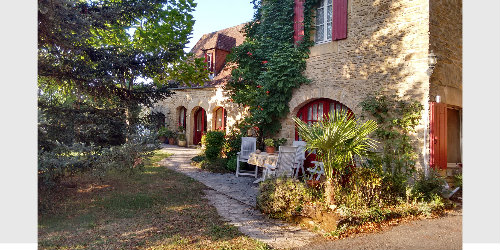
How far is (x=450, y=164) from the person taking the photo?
22.9 ft

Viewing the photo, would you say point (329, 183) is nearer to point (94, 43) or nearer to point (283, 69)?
point (283, 69)

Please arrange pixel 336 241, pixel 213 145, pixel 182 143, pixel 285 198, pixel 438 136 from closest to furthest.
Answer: pixel 336 241 → pixel 285 198 → pixel 438 136 → pixel 213 145 → pixel 182 143

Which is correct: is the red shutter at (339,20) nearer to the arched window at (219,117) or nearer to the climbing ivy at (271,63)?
the climbing ivy at (271,63)

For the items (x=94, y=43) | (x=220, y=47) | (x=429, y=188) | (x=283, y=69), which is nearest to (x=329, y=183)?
(x=429, y=188)

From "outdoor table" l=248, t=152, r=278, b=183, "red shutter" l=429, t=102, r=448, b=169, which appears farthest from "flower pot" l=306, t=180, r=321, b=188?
"red shutter" l=429, t=102, r=448, b=169

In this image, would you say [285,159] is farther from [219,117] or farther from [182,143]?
[182,143]

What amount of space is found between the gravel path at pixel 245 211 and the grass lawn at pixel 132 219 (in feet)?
0.73

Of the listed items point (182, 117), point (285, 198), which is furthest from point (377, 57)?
point (182, 117)

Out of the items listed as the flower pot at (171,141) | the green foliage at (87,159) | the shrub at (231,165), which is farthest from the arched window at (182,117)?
the green foliage at (87,159)

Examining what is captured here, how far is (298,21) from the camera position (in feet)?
28.0

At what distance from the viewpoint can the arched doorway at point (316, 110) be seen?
26.2ft

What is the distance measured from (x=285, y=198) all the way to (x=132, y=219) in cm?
234

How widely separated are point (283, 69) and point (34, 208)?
21.0 ft

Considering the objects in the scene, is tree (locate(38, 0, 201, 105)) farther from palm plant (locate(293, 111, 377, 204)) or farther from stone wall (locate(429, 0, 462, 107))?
stone wall (locate(429, 0, 462, 107))
